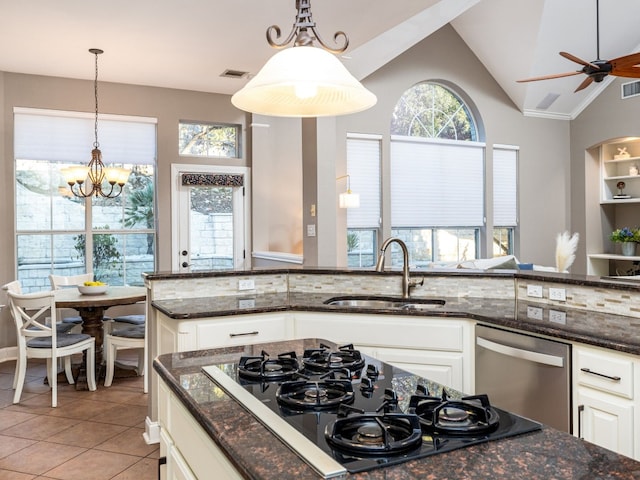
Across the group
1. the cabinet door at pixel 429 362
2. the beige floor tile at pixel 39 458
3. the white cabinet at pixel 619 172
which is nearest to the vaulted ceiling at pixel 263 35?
the white cabinet at pixel 619 172

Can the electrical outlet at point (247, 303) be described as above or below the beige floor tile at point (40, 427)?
above

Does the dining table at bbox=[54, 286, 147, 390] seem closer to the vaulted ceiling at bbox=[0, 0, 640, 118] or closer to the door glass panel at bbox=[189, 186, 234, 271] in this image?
the door glass panel at bbox=[189, 186, 234, 271]

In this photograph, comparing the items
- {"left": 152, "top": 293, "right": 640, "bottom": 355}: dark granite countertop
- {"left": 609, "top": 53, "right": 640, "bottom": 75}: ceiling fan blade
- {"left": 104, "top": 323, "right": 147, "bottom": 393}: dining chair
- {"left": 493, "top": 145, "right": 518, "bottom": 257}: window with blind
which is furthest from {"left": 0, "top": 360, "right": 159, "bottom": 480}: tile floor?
{"left": 493, "top": 145, "right": 518, "bottom": 257}: window with blind

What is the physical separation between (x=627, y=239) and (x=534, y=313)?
6064 millimetres

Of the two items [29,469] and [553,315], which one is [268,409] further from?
[29,469]

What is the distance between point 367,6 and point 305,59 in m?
2.71

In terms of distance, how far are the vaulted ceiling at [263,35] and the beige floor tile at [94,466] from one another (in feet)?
9.73

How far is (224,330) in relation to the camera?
271 cm

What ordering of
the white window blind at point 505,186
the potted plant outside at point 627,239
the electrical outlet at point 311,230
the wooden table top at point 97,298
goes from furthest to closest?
1. the white window blind at point 505,186
2. the potted plant outside at point 627,239
3. the electrical outlet at point 311,230
4. the wooden table top at point 97,298

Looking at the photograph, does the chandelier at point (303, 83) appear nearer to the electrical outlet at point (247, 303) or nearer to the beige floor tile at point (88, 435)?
the electrical outlet at point (247, 303)

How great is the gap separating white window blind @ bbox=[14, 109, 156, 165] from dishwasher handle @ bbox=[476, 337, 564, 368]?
4678mm

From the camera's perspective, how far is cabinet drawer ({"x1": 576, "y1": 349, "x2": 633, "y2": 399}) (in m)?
1.86

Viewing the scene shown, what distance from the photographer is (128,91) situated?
5.82 metres

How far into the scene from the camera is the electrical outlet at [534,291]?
2803 mm
